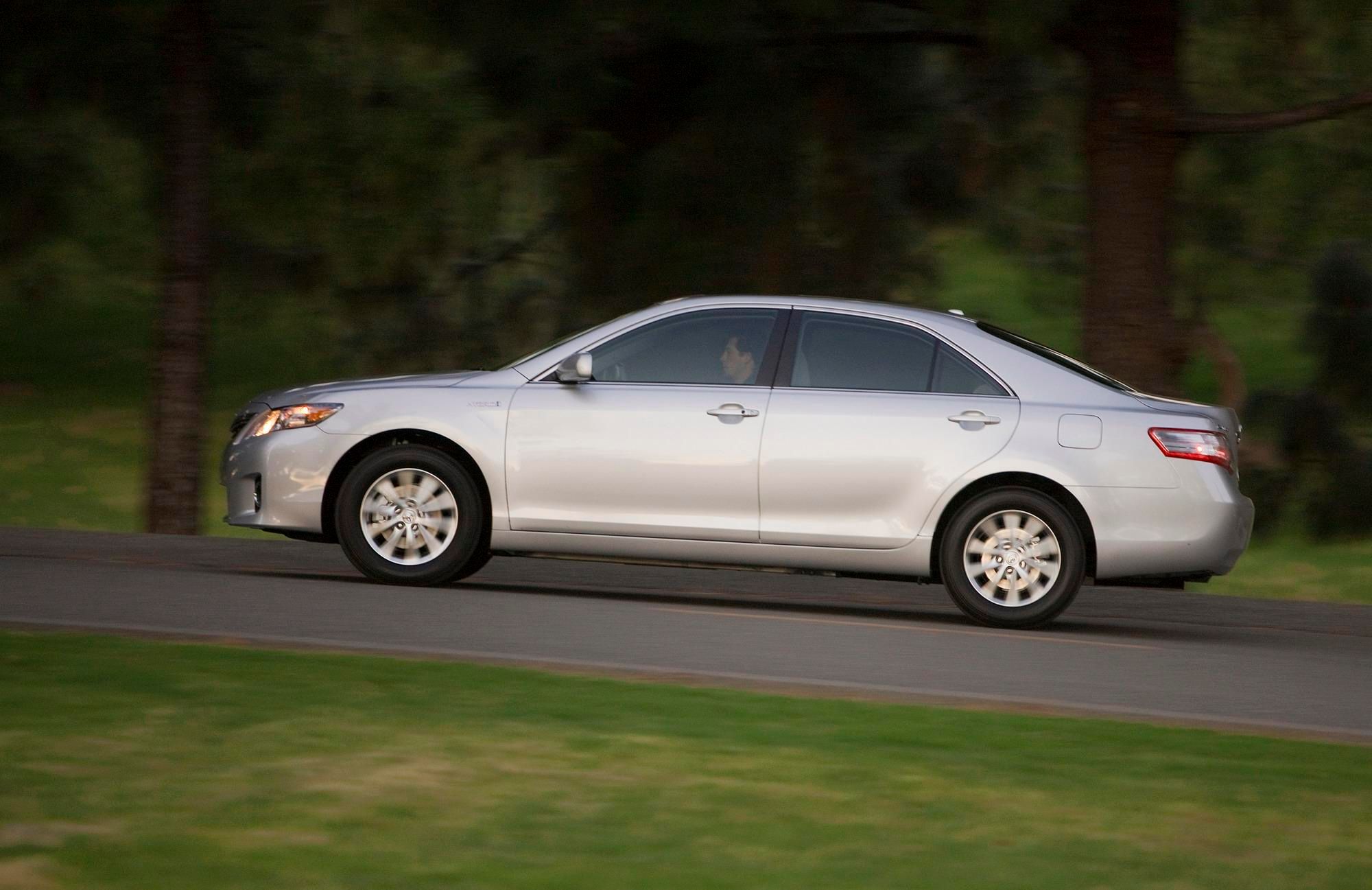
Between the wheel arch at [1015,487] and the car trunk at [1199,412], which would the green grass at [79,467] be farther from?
the car trunk at [1199,412]

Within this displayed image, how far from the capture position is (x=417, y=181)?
18188mm

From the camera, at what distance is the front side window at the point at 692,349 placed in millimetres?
10781

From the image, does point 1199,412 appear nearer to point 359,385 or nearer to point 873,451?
point 873,451

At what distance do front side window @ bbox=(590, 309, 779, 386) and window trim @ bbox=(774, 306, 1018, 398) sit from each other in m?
0.12

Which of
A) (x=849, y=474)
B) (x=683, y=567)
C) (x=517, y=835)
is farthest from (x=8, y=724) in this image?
(x=683, y=567)

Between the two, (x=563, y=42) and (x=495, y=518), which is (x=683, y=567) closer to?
(x=495, y=518)

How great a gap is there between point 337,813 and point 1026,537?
18.2 feet

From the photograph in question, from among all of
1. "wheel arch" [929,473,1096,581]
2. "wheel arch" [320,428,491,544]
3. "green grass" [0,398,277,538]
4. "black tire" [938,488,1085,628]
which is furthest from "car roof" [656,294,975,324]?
"green grass" [0,398,277,538]

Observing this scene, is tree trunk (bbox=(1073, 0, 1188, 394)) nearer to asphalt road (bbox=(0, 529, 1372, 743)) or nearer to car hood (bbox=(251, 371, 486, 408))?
asphalt road (bbox=(0, 529, 1372, 743))

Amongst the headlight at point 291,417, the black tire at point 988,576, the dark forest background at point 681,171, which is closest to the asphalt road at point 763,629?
the black tire at point 988,576

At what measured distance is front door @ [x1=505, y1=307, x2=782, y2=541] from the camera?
1052 cm

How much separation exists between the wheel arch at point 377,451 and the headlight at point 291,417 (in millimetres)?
268

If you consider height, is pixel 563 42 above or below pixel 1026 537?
above

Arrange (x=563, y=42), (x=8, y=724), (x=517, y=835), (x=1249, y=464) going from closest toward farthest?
(x=517, y=835), (x=8, y=724), (x=563, y=42), (x=1249, y=464)
